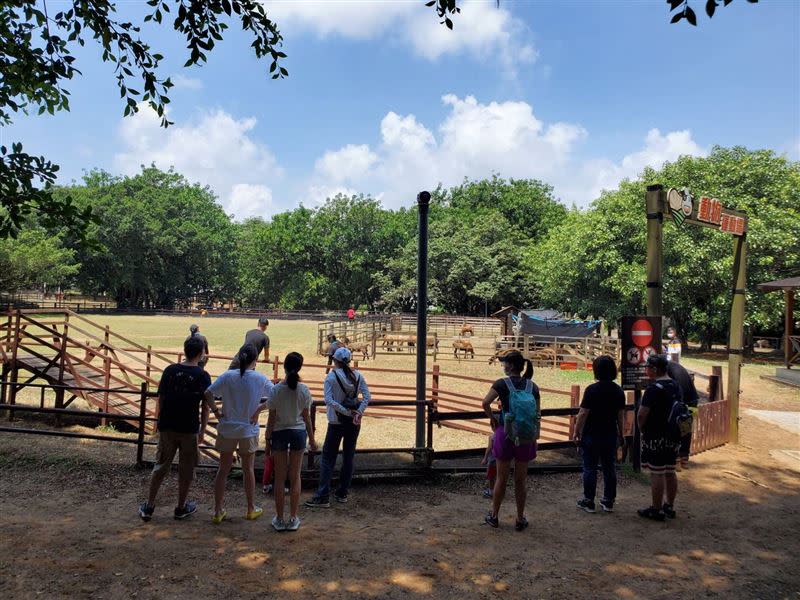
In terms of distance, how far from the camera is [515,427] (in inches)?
180

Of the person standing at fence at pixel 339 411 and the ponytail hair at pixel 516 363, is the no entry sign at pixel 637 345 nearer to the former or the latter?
the ponytail hair at pixel 516 363

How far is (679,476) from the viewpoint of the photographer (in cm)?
665

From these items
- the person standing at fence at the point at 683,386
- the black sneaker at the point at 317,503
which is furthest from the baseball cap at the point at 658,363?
the black sneaker at the point at 317,503

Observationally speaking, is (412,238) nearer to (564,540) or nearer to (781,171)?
(781,171)

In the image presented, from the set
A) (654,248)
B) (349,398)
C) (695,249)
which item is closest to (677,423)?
(654,248)

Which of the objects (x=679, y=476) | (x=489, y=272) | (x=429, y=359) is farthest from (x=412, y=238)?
(x=679, y=476)

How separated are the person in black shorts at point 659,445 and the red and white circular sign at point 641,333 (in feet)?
4.93

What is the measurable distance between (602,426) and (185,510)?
3.99 meters

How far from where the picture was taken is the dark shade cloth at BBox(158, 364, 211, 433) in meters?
4.66

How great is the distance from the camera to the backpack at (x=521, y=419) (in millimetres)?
4562

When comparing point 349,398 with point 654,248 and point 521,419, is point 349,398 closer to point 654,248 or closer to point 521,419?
point 521,419

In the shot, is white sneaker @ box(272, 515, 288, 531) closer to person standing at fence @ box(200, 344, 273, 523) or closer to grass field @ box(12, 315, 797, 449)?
person standing at fence @ box(200, 344, 273, 523)

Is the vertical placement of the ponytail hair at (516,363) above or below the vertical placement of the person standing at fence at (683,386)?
above

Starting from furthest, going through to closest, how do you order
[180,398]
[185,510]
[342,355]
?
[342,355]
[185,510]
[180,398]
